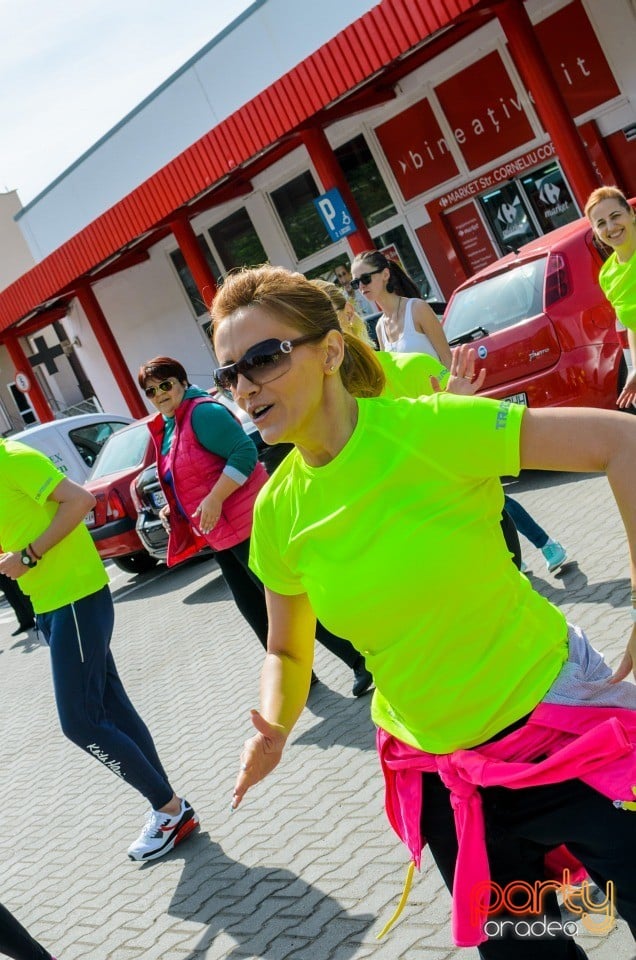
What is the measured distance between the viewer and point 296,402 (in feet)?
7.84

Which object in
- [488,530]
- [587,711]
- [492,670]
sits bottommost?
[587,711]

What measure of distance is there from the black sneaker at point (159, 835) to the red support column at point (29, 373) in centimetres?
2503

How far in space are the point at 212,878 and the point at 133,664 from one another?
4.73 metres

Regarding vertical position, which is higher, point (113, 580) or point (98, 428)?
point (98, 428)

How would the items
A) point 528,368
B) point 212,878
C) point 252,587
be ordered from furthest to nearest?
point 528,368, point 252,587, point 212,878

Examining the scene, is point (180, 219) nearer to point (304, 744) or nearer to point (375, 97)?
point (375, 97)

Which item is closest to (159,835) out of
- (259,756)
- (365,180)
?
(259,756)

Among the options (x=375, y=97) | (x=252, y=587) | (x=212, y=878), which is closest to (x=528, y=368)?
(x=252, y=587)

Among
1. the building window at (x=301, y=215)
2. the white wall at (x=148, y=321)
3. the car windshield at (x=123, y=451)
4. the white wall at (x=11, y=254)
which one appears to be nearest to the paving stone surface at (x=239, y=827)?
the car windshield at (x=123, y=451)

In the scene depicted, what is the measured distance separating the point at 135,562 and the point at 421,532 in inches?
472

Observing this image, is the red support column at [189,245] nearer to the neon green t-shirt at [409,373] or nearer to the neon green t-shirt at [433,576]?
the neon green t-shirt at [409,373]

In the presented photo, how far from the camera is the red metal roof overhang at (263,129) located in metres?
15.7

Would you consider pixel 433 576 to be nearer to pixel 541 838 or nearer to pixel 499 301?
pixel 541 838

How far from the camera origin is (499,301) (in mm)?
9766
